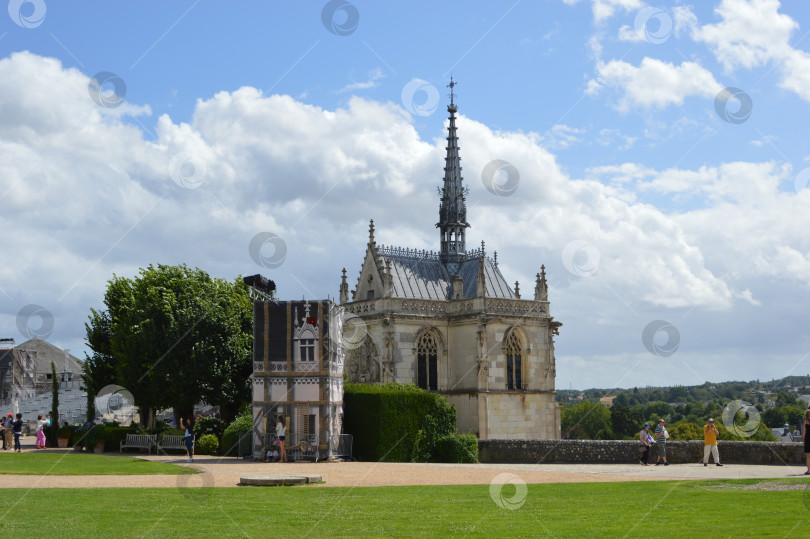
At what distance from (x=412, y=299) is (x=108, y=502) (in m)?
37.6

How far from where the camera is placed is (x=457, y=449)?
39.8 metres

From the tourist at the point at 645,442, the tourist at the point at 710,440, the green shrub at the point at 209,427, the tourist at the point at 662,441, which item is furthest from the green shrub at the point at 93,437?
the tourist at the point at 710,440

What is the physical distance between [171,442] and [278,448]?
290 inches

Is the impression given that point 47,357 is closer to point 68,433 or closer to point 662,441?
point 68,433

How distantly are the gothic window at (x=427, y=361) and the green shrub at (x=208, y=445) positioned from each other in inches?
682

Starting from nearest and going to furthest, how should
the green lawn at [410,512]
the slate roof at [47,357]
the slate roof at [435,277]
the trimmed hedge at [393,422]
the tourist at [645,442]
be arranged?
the green lawn at [410,512] < the tourist at [645,442] < the trimmed hedge at [393,422] < the slate roof at [435,277] < the slate roof at [47,357]

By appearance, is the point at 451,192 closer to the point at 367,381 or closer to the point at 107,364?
the point at 367,381

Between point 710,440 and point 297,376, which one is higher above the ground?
point 297,376

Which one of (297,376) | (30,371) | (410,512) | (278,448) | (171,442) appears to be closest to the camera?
(410,512)

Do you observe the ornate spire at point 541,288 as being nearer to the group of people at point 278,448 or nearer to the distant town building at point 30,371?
the group of people at point 278,448

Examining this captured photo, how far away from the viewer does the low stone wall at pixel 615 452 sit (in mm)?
33406

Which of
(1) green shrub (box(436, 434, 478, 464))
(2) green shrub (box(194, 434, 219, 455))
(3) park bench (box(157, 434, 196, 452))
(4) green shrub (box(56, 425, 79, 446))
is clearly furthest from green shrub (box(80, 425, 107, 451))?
(1) green shrub (box(436, 434, 478, 464))

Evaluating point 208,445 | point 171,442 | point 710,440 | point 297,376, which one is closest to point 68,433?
point 171,442

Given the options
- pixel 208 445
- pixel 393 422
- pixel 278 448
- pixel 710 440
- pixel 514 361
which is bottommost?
pixel 208 445
